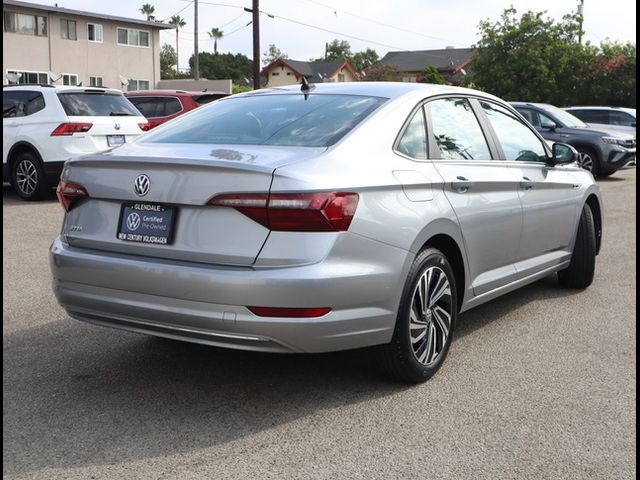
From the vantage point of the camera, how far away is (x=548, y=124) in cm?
1916

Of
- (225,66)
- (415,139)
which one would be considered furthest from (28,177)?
(225,66)

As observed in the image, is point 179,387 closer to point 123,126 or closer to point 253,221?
point 253,221

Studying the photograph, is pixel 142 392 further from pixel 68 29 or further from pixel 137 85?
pixel 137 85

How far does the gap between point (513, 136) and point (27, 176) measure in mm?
8929

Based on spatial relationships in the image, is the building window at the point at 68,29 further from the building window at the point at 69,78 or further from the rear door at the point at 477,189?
the rear door at the point at 477,189

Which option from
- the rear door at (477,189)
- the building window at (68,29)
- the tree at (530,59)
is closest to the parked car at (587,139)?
the rear door at (477,189)

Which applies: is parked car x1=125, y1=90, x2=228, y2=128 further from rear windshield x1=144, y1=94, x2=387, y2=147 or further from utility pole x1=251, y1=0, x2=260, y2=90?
utility pole x1=251, y1=0, x2=260, y2=90

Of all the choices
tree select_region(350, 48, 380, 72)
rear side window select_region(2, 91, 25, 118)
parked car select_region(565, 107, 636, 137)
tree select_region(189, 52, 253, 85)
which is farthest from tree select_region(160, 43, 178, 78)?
rear side window select_region(2, 91, 25, 118)

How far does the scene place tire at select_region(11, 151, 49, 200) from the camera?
41.0 feet

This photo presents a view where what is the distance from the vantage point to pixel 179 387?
437cm

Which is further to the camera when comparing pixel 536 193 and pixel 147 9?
pixel 147 9

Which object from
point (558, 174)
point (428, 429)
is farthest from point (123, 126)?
point (428, 429)

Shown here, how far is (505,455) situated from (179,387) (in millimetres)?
1743

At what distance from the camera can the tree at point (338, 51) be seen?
130250 mm
